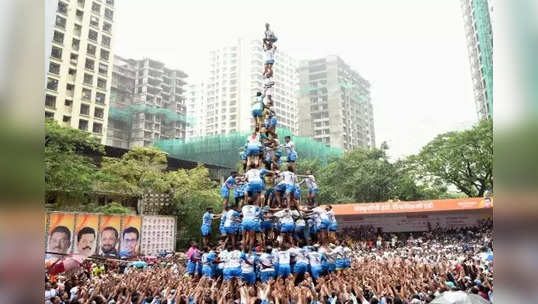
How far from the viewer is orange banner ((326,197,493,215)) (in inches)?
950

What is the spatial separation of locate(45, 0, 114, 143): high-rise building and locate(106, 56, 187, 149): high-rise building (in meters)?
14.2

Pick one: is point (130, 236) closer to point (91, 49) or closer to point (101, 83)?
point (101, 83)

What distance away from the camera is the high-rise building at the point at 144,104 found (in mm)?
58031

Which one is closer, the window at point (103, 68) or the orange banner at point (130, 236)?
the orange banner at point (130, 236)

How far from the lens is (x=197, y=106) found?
8356cm

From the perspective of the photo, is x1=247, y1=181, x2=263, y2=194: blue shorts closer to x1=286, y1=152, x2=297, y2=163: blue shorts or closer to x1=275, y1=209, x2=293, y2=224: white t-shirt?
x1=275, y1=209, x2=293, y2=224: white t-shirt

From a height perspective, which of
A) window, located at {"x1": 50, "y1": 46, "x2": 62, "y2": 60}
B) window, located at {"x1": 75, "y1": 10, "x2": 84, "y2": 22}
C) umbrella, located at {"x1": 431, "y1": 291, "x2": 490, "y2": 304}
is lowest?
umbrella, located at {"x1": 431, "y1": 291, "x2": 490, "y2": 304}

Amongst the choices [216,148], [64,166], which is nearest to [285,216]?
[64,166]

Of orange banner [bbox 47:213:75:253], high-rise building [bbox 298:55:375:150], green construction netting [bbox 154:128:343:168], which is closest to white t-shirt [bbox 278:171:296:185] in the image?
orange banner [bbox 47:213:75:253]

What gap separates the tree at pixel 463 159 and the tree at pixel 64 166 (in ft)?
91.0

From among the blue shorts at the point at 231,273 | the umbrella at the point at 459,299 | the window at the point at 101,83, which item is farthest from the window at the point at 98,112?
the umbrella at the point at 459,299

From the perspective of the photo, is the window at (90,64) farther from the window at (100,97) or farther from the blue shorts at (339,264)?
the blue shorts at (339,264)

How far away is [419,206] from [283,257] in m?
19.1
